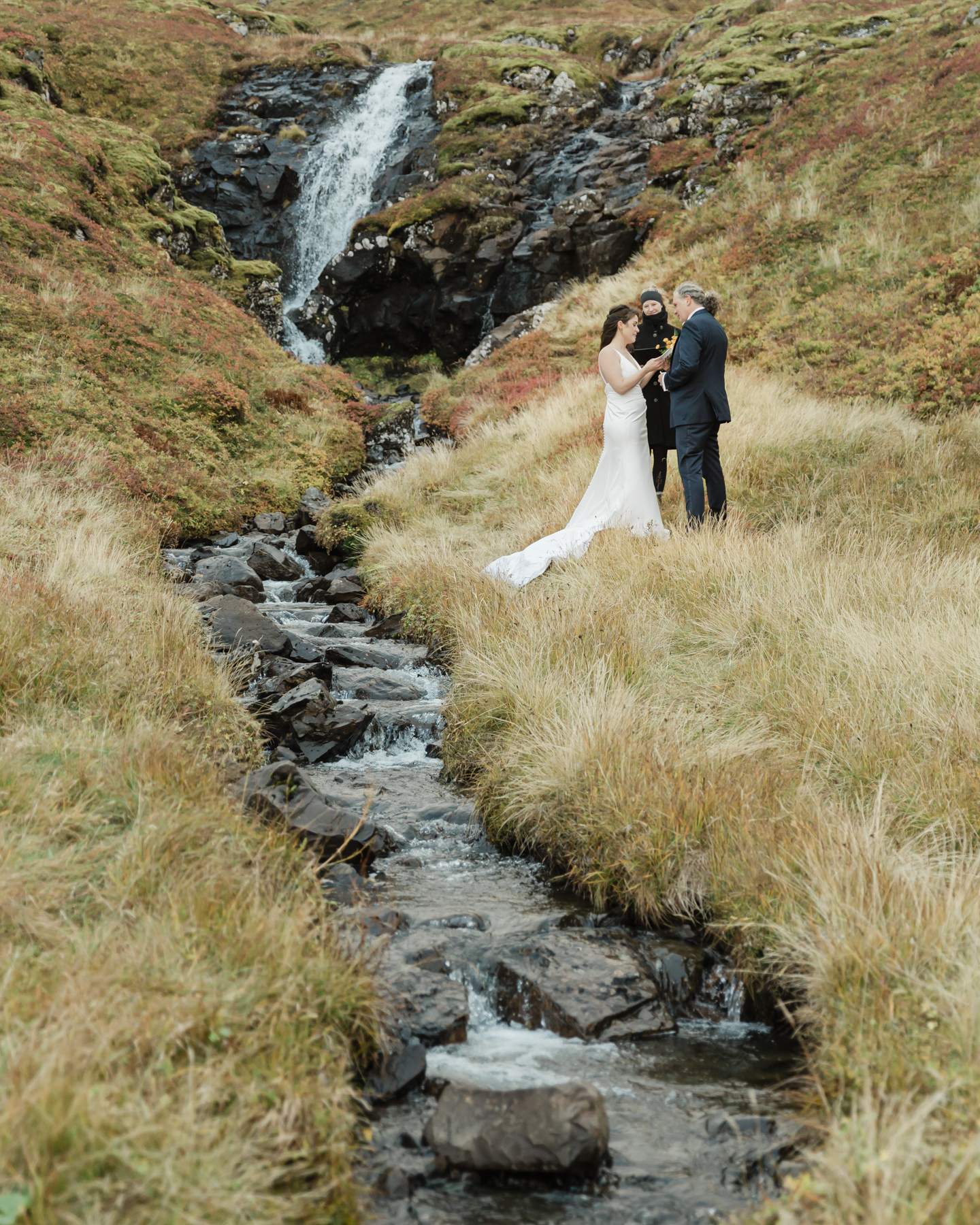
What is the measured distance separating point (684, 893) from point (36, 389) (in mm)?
12684

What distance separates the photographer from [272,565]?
36.8 ft

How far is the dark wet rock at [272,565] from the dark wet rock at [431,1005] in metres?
8.17

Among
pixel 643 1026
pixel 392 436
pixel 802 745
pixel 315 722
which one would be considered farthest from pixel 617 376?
pixel 392 436

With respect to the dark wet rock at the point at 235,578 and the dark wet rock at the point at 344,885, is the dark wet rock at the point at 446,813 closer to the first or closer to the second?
the dark wet rock at the point at 344,885

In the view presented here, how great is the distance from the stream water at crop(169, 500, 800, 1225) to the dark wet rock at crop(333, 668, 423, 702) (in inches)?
59.2

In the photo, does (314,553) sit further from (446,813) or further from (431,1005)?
(431,1005)

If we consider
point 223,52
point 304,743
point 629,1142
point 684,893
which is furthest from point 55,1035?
point 223,52

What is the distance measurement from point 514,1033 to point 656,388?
7279mm

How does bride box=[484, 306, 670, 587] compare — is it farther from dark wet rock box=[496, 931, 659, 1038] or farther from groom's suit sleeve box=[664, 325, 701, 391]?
dark wet rock box=[496, 931, 659, 1038]

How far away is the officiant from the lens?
9305mm

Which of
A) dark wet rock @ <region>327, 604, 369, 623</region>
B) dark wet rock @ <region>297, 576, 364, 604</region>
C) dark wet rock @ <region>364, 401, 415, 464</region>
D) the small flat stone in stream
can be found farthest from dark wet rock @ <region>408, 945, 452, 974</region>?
dark wet rock @ <region>364, 401, 415, 464</region>

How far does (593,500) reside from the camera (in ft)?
31.0

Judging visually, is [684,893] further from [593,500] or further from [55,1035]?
[593,500]

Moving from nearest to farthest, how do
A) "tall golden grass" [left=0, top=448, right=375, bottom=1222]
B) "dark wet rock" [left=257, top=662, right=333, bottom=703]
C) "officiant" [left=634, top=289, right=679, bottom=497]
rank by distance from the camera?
"tall golden grass" [left=0, top=448, right=375, bottom=1222]
"dark wet rock" [left=257, top=662, right=333, bottom=703]
"officiant" [left=634, top=289, right=679, bottom=497]
